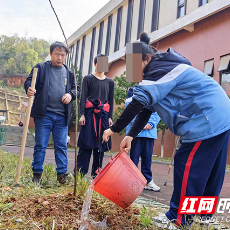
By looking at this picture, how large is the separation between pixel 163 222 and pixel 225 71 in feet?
39.7

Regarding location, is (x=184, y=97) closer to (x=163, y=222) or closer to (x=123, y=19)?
(x=163, y=222)

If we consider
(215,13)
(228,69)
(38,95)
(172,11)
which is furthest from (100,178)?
(172,11)

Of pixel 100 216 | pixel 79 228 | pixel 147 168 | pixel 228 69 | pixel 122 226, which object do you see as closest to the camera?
pixel 79 228

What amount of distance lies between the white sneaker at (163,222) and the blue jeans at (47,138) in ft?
5.73

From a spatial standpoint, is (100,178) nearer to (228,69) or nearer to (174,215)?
(174,215)

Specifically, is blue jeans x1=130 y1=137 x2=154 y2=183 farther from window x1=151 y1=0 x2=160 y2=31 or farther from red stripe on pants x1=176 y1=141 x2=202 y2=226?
window x1=151 y1=0 x2=160 y2=31

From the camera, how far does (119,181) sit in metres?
2.43

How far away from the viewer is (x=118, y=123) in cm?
246

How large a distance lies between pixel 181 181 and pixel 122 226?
569mm

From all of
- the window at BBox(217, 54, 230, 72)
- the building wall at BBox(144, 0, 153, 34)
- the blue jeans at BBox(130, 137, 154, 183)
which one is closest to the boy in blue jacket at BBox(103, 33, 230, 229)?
the blue jeans at BBox(130, 137, 154, 183)

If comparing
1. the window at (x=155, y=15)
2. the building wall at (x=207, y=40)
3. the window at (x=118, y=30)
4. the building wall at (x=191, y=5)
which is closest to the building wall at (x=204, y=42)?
the building wall at (x=207, y=40)

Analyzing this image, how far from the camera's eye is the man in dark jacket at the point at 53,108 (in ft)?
12.7

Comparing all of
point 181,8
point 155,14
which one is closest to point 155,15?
point 155,14

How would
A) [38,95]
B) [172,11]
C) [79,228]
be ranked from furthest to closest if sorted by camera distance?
1. [172,11]
2. [38,95]
3. [79,228]
